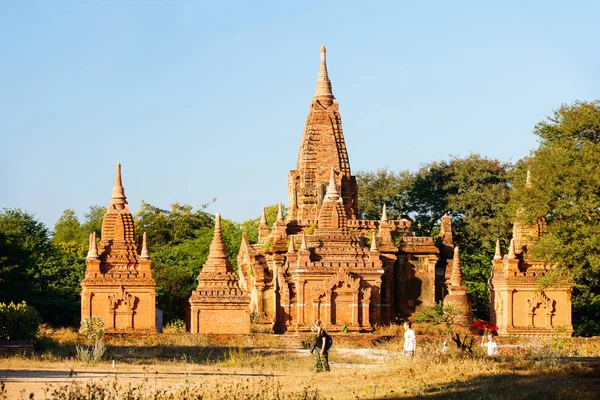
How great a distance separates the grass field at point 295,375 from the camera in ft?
86.9

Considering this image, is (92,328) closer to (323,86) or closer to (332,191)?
(332,191)

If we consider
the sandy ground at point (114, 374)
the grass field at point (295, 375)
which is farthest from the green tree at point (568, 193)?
the sandy ground at point (114, 374)

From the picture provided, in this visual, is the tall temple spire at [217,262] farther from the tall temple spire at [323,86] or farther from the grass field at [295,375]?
the grass field at [295,375]

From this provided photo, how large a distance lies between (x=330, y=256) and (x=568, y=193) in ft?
23.5

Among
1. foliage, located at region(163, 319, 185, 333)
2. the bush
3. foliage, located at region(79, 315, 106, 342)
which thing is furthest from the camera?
foliage, located at region(163, 319, 185, 333)

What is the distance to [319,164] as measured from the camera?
54156mm

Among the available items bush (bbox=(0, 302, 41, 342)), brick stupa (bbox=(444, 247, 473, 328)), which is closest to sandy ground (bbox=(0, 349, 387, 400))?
bush (bbox=(0, 302, 41, 342))

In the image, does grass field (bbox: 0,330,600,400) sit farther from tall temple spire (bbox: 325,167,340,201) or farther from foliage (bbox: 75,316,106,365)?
tall temple spire (bbox: 325,167,340,201)

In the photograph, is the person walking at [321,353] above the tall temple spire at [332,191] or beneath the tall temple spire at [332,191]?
beneath

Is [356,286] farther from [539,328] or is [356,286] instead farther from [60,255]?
[60,255]

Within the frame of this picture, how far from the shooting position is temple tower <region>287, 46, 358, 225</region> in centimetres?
5397

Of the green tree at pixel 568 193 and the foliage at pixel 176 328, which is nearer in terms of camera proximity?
the green tree at pixel 568 193

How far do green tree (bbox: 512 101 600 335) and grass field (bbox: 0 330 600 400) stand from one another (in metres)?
7.15

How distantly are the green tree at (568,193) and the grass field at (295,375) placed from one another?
7151 millimetres
